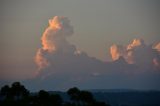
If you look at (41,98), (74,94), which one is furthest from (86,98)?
(41,98)

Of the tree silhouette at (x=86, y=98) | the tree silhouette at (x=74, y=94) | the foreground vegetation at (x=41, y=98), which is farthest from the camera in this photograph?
the tree silhouette at (x=74, y=94)

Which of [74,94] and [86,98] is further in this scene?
[74,94]

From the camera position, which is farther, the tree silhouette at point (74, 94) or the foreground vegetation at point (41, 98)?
the tree silhouette at point (74, 94)

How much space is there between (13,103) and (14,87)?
16.8 meters

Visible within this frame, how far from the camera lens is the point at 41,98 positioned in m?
136

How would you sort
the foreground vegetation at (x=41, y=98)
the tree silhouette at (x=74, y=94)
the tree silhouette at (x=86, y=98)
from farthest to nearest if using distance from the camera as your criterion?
the tree silhouette at (x=74, y=94)
the tree silhouette at (x=86, y=98)
the foreground vegetation at (x=41, y=98)

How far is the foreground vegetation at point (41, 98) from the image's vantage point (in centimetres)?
13188

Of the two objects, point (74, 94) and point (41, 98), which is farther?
point (74, 94)

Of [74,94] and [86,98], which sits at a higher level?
[74,94]

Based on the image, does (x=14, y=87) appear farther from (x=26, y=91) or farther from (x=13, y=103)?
(x=13, y=103)

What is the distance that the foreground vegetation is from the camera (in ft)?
433

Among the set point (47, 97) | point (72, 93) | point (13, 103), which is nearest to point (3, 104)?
point (13, 103)

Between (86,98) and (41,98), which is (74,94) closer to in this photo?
(86,98)

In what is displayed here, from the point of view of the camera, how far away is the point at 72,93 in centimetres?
14200
